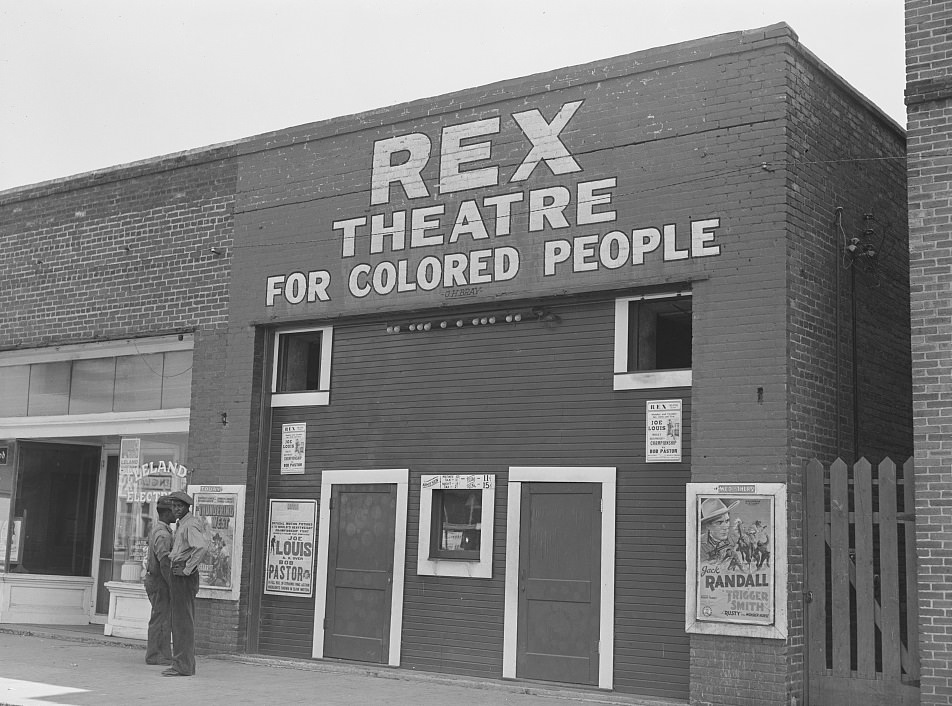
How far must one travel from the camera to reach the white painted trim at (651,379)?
11.2m

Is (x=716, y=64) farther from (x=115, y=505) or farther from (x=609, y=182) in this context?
(x=115, y=505)

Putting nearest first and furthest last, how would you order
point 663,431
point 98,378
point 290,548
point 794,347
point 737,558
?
1. point 737,558
2. point 794,347
3. point 663,431
4. point 290,548
5. point 98,378

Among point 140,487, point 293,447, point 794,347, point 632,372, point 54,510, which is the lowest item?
point 54,510

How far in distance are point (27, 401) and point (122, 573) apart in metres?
3.17

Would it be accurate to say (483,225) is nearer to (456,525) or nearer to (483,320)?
(483,320)

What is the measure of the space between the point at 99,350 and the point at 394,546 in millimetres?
5824

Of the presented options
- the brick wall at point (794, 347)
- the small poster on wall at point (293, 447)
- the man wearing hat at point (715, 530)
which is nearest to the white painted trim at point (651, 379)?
the brick wall at point (794, 347)

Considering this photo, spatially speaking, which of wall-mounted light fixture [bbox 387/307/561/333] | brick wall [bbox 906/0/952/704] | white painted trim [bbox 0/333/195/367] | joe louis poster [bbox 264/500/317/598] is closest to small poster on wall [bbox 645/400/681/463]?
wall-mounted light fixture [bbox 387/307/561/333]

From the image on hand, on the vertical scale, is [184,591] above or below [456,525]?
below

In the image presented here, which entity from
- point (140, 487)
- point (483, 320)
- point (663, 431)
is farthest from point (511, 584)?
point (140, 487)

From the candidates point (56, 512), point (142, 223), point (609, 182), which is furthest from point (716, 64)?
point (56, 512)

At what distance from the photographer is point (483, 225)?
12.6 meters

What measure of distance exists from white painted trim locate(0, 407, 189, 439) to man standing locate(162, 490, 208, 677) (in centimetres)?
308

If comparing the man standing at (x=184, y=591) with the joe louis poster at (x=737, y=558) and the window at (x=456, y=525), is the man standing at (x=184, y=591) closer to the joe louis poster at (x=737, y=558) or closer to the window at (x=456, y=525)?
the window at (x=456, y=525)
